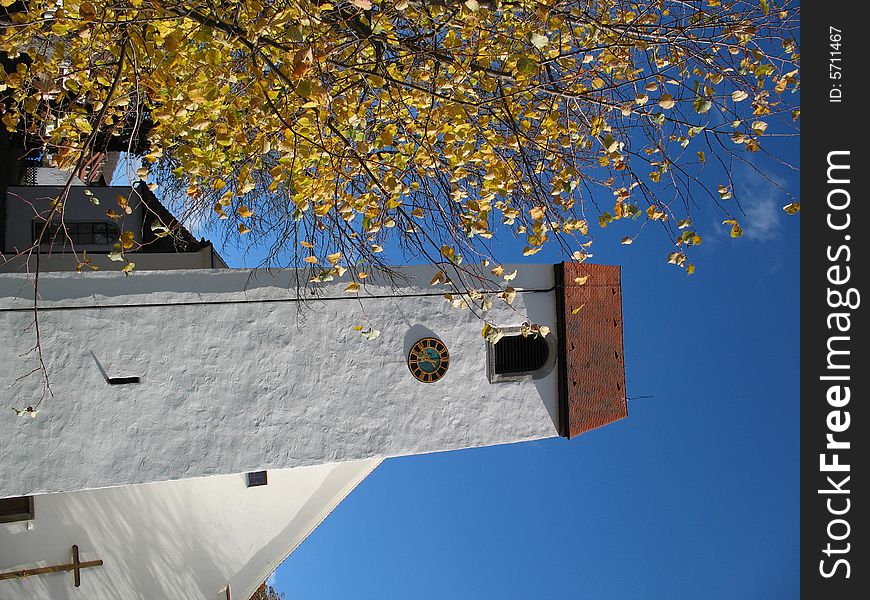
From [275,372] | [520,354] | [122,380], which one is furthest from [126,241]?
[520,354]

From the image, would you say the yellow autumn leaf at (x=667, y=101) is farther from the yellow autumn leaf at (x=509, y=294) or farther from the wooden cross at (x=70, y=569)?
the wooden cross at (x=70, y=569)

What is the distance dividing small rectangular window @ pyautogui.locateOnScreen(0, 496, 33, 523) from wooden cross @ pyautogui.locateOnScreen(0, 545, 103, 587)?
0.88 meters

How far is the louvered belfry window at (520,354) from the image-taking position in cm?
977

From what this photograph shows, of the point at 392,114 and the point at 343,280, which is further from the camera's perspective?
the point at 343,280

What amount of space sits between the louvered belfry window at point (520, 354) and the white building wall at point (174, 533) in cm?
410

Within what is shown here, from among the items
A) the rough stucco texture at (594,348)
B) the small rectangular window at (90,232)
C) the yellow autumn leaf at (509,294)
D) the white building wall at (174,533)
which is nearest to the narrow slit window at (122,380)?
the white building wall at (174,533)

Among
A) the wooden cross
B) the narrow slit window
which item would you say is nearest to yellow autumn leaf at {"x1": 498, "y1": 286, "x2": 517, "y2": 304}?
the narrow slit window

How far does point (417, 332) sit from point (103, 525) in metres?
7.07

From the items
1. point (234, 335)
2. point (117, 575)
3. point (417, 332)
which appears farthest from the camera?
point (117, 575)

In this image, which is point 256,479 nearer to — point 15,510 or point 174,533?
point 174,533
